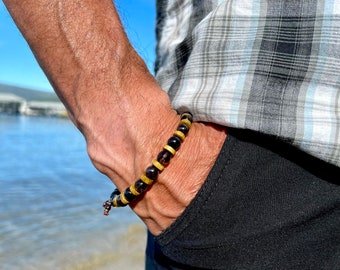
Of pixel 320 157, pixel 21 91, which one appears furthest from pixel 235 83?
pixel 21 91

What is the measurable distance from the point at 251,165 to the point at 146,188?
0.20m

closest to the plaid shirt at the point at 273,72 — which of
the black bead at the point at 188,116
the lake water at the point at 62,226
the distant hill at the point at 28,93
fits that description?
the black bead at the point at 188,116

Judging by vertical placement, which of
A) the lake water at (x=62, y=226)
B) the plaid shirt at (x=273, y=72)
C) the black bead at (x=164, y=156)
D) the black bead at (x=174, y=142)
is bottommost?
the lake water at (x=62, y=226)

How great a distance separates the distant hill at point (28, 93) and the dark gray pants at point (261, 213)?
47.9m

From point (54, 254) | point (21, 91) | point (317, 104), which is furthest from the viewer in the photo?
→ point (21, 91)

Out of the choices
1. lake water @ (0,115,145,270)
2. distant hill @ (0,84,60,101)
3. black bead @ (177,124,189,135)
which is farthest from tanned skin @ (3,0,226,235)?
distant hill @ (0,84,60,101)

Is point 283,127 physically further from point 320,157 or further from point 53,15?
point 53,15

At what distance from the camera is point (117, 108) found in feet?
2.52

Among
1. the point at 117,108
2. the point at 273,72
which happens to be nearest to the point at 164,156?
the point at 117,108

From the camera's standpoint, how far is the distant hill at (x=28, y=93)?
46.7 meters

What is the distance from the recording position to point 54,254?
2.92 metres

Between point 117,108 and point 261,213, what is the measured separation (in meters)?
0.34

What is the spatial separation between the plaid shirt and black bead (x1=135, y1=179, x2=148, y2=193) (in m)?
0.17

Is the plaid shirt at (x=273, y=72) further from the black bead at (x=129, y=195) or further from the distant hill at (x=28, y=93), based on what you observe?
the distant hill at (x=28, y=93)
